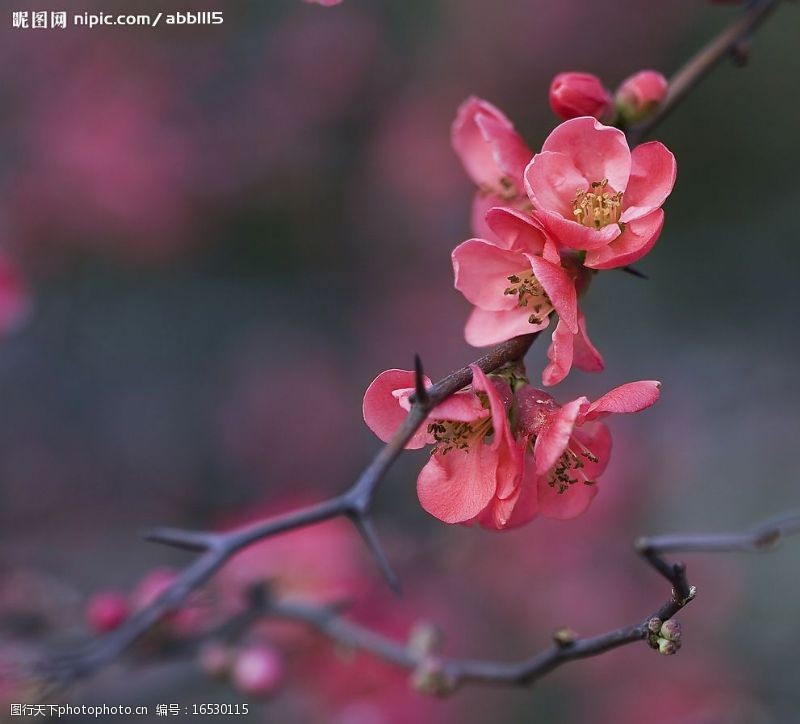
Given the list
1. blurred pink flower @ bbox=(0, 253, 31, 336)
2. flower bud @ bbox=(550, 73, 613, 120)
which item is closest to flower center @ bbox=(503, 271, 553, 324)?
flower bud @ bbox=(550, 73, 613, 120)

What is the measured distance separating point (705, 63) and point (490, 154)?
0.30 metres

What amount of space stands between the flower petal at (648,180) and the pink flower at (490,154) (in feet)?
0.44

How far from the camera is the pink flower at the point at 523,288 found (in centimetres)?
80

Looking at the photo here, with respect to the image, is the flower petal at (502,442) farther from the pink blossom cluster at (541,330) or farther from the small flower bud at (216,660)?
the small flower bud at (216,660)

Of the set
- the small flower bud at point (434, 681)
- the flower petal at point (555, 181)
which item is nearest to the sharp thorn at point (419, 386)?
the flower petal at point (555, 181)

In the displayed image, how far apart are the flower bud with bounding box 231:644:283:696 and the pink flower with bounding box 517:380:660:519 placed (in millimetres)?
844

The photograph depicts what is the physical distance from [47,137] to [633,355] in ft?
7.12

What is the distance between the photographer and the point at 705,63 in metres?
1.12

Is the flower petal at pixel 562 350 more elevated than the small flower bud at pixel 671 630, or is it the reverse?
the flower petal at pixel 562 350

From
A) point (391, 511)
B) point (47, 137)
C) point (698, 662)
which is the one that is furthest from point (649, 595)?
point (47, 137)

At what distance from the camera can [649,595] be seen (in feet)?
9.02

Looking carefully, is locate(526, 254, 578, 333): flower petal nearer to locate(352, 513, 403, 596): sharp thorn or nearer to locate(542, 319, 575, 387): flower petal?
locate(542, 319, 575, 387): flower petal

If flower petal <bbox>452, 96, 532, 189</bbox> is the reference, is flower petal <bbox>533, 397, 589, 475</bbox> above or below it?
below

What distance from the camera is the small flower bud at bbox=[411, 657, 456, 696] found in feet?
4.09
